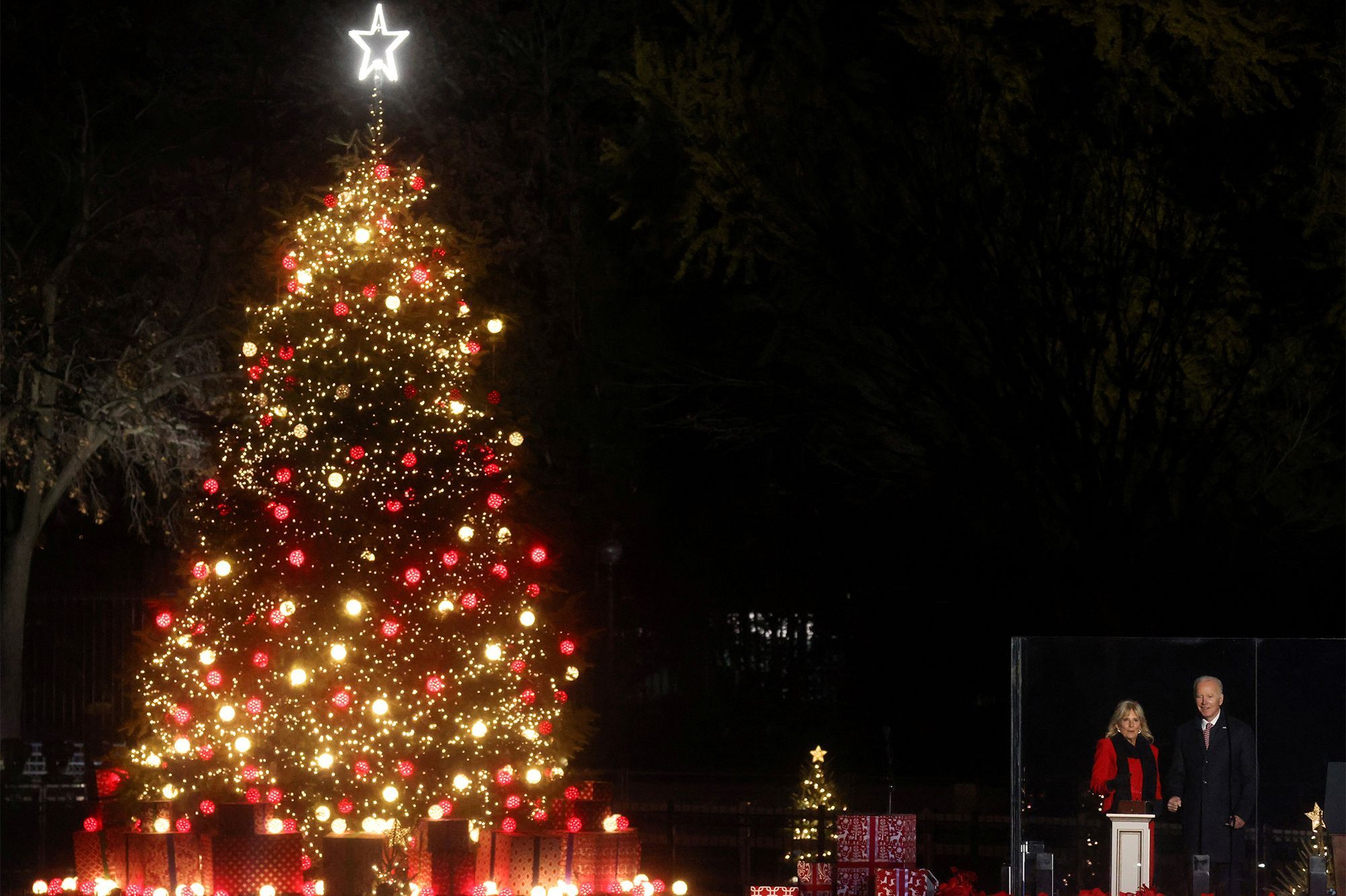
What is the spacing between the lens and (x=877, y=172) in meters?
14.6

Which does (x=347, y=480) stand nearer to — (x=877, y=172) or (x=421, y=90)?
(x=877, y=172)

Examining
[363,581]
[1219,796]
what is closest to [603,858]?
[363,581]

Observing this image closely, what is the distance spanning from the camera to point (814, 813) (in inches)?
522

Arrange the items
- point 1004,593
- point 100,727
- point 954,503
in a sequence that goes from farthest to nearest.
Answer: point 100,727
point 1004,593
point 954,503

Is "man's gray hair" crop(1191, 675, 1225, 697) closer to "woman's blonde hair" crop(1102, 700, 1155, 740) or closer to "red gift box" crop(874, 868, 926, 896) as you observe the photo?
"woman's blonde hair" crop(1102, 700, 1155, 740)

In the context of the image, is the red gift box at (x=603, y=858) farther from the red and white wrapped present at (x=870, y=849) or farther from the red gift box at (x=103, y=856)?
the red gift box at (x=103, y=856)

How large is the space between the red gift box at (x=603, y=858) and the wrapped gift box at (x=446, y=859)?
71 centimetres

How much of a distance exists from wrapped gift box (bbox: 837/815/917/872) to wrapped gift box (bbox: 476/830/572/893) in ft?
6.42

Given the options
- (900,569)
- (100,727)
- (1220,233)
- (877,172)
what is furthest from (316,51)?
(1220,233)

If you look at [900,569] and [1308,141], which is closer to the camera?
Answer: [1308,141]

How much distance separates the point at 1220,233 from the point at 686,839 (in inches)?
283

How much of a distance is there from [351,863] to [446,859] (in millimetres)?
893

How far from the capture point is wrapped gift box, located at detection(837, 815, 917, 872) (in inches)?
426

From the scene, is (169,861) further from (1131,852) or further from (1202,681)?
(1202,681)
